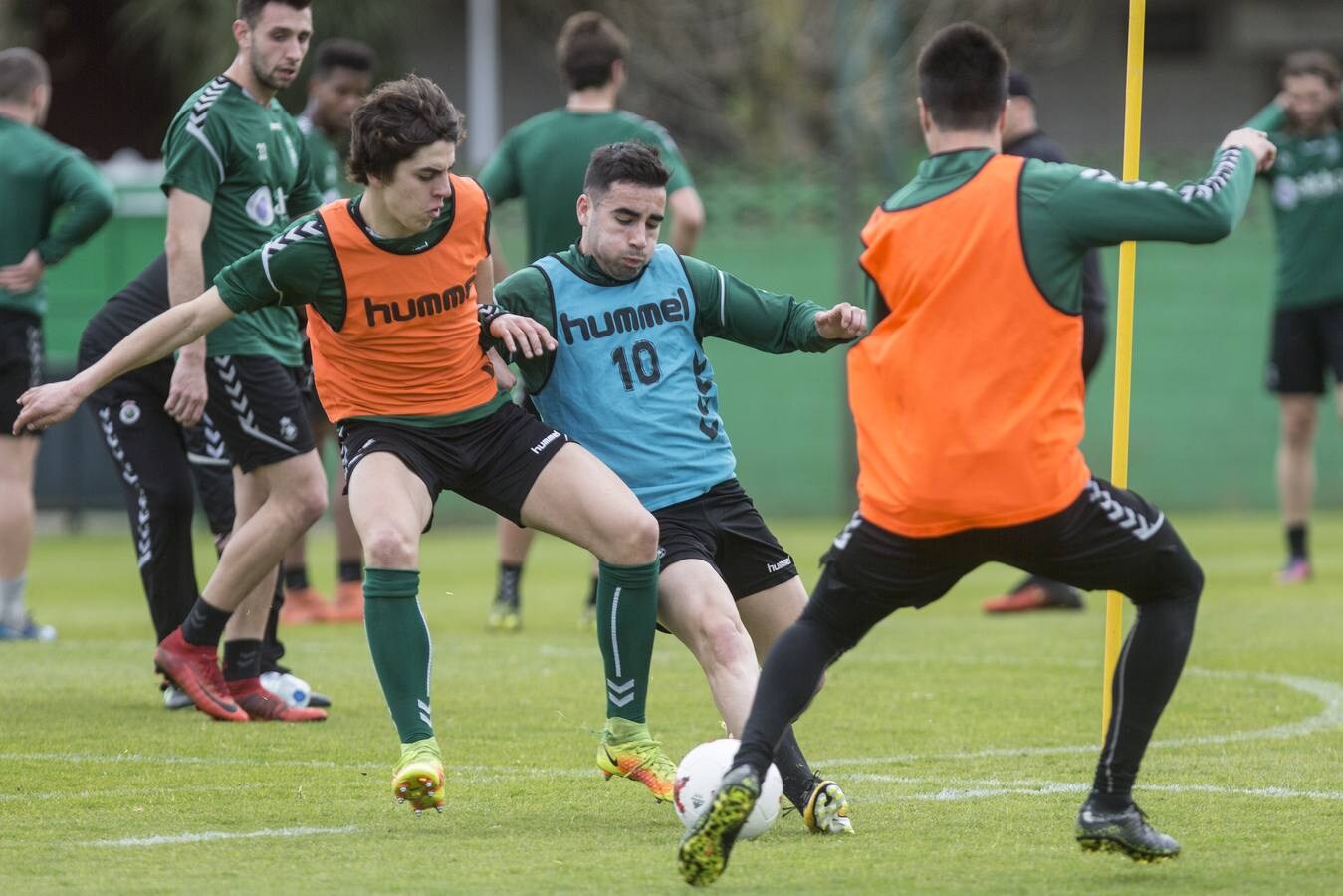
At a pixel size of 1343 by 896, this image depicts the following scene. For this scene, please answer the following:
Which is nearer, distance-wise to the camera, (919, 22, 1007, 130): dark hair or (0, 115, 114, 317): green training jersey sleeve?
(919, 22, 1007, 130): dark hair

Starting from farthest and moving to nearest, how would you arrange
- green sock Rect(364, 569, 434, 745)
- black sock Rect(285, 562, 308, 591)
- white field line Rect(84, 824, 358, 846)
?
black sock Rect(285, 562, 308, 591), green sock Rect(364, 569, 434, 745), white field line Rect(84, 824, 358, 846)

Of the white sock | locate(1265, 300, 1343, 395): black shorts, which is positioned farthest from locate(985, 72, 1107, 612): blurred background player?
the white sock

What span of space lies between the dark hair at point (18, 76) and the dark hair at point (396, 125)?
511 cm

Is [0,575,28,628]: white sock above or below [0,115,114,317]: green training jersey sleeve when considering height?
below

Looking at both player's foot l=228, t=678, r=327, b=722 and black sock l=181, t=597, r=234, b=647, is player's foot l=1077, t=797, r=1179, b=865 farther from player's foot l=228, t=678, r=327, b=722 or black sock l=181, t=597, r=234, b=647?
black sock l=181, t=597, r=234, b=647

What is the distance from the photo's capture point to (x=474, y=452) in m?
5.72

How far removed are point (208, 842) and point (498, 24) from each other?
22266 mm

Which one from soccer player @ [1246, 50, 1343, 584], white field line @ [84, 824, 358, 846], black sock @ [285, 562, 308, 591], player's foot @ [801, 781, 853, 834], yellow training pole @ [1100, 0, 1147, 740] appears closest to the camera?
white field line @ [84, 824, 358, 846]

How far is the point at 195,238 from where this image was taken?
705cm

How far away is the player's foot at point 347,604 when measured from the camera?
34.9 feet

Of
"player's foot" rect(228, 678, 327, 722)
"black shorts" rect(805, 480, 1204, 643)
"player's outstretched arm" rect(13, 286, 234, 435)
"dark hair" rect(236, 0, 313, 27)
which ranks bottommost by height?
"player's foot" rect(228, 678, 327, 722)

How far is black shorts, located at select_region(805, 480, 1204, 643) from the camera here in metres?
4.55

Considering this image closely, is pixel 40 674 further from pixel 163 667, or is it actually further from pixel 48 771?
pixel 48 771

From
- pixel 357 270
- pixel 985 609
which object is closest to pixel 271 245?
pixel 357 270
